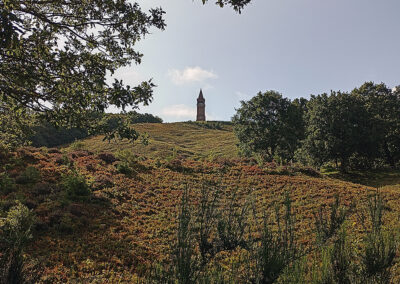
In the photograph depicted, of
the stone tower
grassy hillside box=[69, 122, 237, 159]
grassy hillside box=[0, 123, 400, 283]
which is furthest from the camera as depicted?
the stone tower

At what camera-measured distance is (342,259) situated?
4383mm

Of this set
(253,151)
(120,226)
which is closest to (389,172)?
(253,151)

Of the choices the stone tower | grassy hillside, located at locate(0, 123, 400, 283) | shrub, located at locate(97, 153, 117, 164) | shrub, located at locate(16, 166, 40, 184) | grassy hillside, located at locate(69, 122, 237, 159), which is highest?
the stone tower

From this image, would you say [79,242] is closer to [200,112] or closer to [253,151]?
[253,151]

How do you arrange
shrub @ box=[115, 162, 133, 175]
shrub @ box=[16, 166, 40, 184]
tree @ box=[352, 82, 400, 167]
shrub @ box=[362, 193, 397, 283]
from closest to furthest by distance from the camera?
shrub @ box=[362, 193, 397, 283], shrub @ box=[16, 166, 40, 184], shrub @ box=[115, 162, 133, 175], tree @ box=[352, 82, 400, 167]

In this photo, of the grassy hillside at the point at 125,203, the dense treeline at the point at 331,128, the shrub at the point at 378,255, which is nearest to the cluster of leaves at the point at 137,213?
the grassy hillside at the point at 125,203

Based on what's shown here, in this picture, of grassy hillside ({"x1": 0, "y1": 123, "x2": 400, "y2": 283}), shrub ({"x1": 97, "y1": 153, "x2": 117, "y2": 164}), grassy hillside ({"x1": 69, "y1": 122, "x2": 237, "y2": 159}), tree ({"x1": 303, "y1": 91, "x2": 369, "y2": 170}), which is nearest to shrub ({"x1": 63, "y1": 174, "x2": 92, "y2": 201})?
grassy hillside ({"x1": 0, "y1": 123, "x2": 400, "y2": 283})

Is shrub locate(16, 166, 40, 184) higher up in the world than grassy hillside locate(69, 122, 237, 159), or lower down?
lower down

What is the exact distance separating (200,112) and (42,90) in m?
154

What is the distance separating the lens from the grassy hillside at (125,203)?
8599 millimetres

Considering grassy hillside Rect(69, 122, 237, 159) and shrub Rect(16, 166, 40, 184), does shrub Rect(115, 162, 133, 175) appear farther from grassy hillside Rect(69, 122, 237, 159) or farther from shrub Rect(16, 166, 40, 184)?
grassy hillside Rect(69, 122, 237, 159)

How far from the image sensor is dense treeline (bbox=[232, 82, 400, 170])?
32000 mm

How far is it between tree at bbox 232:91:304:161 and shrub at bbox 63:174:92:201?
90.5ft

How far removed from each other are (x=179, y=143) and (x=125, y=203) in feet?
170
